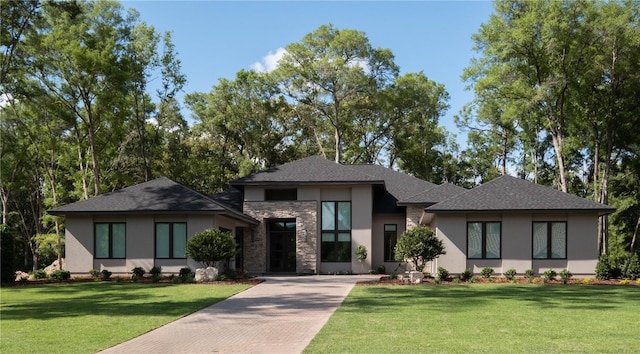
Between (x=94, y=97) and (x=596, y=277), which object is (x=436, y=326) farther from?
(x=94, y=97)

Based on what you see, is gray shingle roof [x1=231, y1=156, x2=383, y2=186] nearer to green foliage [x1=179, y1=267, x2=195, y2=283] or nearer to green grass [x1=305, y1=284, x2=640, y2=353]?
green foliage [x1=179, y1=267, x2=195, y2=283]

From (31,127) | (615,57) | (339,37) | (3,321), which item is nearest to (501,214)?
(615,57)

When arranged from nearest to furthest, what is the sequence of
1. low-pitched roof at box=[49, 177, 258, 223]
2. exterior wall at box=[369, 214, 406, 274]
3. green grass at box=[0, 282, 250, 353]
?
1. green grass at box=[0, 282, 250, 353]
2. low-pitched roof at box=[49, 177, 258, 223]
3. exterior wall at box=[369, 214, 406, 274]

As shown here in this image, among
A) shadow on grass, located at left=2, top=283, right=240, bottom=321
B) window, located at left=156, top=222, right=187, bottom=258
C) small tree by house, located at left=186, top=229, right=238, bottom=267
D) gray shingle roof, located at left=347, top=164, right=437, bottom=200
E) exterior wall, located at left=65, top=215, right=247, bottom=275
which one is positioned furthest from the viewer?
gray shingle roof, located at left=347, top=164, right=437, bottom=200

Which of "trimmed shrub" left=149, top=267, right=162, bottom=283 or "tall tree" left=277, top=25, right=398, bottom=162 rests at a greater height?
"tall tree" left=277, top=25, right=398, bottom=162

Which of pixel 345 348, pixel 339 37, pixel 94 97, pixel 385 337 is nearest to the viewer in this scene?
pixel 345 348

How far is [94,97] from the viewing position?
3512 centimetres

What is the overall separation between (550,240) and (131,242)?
60.0 ft

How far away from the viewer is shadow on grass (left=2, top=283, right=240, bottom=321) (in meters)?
14.5

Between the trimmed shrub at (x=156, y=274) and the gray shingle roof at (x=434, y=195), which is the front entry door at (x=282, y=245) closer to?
the gray shingle roof at (x=434, y=195)

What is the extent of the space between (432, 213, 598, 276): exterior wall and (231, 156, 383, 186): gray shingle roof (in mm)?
5121

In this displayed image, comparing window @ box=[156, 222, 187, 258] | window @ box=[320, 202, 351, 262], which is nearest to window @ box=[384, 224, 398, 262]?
window @ box=[320, 202, 351, 262]

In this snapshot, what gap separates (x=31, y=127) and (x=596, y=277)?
3367cm

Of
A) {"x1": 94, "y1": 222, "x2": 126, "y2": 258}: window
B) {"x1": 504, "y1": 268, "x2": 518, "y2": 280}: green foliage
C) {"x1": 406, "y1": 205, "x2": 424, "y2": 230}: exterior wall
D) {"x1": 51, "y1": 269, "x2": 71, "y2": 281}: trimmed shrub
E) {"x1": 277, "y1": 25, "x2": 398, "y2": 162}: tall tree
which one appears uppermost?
{"x1": 277, "y1": 25, "x2": 398, "y2": 162}: tall tree
